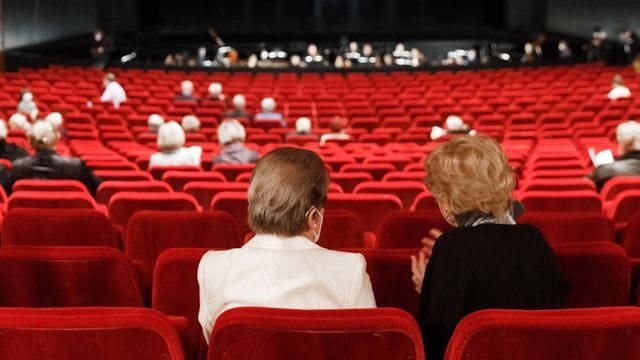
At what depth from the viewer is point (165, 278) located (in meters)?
2.55

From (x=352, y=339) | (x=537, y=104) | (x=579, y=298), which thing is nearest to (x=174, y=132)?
(x=579, y=298)

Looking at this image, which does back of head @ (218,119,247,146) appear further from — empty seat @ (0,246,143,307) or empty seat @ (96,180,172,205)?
empty seat @ (0,246,143,307)

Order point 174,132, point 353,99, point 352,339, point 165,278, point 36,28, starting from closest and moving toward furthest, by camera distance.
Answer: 1. point 352,339
2. point 165,278
3. point 174,132
4. point 353,99
5. point 36,28

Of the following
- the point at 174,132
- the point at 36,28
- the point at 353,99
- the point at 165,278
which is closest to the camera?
the point at 165,278

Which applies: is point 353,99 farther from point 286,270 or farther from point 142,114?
point 286,270

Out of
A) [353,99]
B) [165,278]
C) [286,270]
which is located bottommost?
[353,99]

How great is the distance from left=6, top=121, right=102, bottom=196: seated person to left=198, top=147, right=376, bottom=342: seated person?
11.1 ft

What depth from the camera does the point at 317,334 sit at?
163 centimetres

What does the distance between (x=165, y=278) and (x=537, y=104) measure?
35.8 ft

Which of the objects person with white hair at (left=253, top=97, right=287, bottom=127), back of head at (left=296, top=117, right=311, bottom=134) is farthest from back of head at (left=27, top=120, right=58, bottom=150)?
person with white hair at (left=253, top=97, right=287, bottom=127)

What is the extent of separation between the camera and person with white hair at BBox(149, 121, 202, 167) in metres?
5.95

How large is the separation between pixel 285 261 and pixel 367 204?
2.22m

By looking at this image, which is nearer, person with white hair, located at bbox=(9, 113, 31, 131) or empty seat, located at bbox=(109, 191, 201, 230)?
empty seat, located at bbox=(109, 191, 201, 230)

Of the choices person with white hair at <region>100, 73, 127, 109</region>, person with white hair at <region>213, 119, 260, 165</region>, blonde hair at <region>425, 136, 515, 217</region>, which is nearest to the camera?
blonde hair at <region>425, 136, 515, 217</region>
